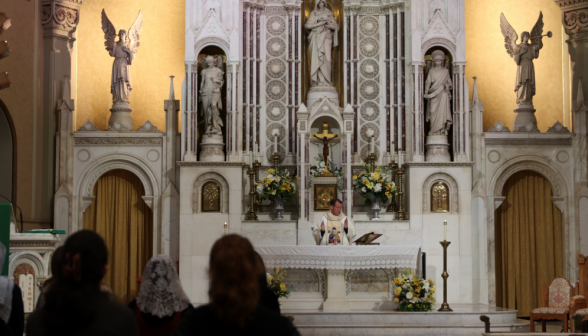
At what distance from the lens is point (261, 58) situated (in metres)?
14.6

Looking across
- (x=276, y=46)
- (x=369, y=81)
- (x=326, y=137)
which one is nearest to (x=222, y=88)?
(x=276, y=46)

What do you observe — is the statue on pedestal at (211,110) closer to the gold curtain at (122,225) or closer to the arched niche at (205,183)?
the arched niche at (205,183)

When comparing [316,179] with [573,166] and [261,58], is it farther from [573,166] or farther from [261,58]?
[573,166]

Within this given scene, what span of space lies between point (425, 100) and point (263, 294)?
10.2 metres

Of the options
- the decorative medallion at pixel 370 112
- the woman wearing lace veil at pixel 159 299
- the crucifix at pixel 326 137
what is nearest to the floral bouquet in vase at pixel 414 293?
the crucifix at pixel 326 137

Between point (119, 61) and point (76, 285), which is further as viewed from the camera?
point (119, 61)

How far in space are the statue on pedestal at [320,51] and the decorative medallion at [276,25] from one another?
1.78 feet

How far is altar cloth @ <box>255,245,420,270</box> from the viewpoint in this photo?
37.4 ft

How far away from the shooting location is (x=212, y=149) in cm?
1378

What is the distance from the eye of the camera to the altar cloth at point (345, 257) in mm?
11414

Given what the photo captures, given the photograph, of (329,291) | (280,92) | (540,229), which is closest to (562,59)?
(540,229)

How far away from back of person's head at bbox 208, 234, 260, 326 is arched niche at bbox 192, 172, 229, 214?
34.5ft

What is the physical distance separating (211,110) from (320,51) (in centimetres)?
236

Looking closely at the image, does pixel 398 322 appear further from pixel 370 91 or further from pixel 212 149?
pixel 370 91
